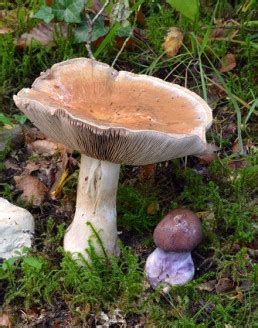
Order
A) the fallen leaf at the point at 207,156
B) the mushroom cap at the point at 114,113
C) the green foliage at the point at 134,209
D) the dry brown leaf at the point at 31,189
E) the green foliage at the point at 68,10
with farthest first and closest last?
the green foliage at the point at 68,10
the fallen leaf at the point at 207,156
the dry brown leaf at the point at 31,189
the green foliage at the point at 134,209
the mushroom cap at the point at 114,113

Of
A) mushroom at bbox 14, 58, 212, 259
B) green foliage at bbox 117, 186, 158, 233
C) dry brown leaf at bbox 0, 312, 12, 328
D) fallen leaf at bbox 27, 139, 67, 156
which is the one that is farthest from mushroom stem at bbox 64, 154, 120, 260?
fallen leaf at bbox 27, 139, 67, 156

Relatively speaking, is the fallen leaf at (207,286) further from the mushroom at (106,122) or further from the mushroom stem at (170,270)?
the mushroom at (106,122)

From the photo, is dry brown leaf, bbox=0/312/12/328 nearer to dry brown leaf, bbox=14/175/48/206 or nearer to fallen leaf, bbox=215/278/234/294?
dry brown leaf, bbox=14/175/48/206

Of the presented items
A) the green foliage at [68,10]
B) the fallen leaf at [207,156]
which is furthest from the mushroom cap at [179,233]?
the green foliage at [68,10]

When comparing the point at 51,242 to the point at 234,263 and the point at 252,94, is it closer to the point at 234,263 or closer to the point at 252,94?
the point at 234,263

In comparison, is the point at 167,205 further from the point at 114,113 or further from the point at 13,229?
the point at 13,229

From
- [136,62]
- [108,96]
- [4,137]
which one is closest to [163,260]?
[108,96]

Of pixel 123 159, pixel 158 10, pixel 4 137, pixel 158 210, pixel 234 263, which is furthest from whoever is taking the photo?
pixel 158 10
